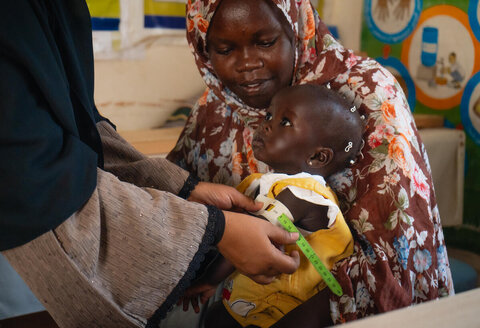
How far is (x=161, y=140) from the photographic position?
9.39ft

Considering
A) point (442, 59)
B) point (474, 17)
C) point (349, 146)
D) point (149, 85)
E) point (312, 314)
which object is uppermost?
point (474, 17)

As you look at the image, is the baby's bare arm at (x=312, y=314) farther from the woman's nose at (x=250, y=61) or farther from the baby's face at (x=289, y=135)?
the woman's nose at (x=250, y=61)

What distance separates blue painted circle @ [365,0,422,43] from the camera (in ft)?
10.5

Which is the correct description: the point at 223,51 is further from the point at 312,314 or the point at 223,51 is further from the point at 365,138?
the point at 312,314

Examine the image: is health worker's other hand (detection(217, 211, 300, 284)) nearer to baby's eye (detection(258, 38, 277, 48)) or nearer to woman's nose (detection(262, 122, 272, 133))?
woman's nose (detection(262, 122, 272, 133))

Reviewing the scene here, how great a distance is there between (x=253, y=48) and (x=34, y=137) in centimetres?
90

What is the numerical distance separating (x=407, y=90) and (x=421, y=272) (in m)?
2.17

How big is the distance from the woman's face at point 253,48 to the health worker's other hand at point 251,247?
0.66 metres

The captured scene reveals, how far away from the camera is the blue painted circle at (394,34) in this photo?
10.5 ft

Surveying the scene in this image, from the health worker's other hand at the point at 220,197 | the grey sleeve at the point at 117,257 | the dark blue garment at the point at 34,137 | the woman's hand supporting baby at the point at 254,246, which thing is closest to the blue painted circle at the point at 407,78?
the health worker's other hand at the point at 220,197

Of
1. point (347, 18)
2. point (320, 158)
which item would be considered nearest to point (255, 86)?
point (320, 158)

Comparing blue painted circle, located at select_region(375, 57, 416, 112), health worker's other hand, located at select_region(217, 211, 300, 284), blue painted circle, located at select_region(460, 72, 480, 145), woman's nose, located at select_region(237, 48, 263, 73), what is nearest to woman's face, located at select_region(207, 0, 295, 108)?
woman's nose, located at select_region(237, 48, 263, 73)

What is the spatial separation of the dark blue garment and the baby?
1.88 ft

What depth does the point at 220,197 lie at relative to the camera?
4.66 ft
